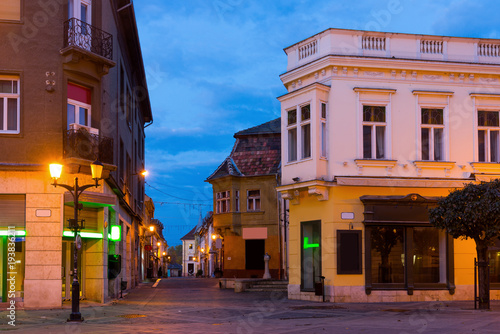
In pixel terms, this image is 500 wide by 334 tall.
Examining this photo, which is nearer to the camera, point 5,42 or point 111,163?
point 5,42

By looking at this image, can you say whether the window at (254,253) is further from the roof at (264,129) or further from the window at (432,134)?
the window at (432,134)

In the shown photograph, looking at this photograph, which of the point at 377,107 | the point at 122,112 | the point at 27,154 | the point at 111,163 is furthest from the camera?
the point at 122,112

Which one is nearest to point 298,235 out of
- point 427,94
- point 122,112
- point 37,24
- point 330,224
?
point 330,224

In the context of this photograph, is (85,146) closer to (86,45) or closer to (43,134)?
(43,134)

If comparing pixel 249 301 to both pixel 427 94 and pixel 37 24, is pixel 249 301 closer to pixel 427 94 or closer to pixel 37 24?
pixel 427 94

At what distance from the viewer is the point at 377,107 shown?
79.9 feet

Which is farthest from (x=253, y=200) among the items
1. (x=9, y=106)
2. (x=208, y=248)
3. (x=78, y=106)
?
(x=208, y=248)

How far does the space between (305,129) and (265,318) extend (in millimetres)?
A: 9371

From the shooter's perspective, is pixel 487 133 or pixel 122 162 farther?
pixel 122 162

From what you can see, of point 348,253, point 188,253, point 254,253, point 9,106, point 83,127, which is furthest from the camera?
point 188,253

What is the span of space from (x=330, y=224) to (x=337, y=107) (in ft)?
14.1

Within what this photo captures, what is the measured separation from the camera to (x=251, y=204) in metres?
45.2

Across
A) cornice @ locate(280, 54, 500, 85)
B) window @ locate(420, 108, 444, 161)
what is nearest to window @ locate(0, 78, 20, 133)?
cornice @ locate(280, 54, 500, 85)

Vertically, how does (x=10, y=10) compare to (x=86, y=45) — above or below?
above
